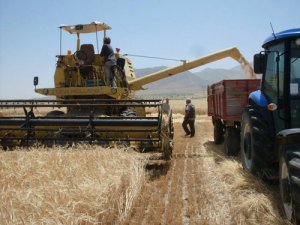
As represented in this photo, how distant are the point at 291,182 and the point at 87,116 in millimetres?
4810

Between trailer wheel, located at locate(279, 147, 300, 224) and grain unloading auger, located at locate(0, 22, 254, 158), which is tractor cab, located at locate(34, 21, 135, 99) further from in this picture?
trailer wheel, located at locate(279, 147, 300, 224)

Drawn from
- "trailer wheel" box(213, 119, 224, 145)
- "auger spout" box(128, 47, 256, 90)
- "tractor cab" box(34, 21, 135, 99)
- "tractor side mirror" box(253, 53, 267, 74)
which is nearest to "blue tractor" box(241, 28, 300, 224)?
"tractor side mirror" box(253, 53, 267, 74)

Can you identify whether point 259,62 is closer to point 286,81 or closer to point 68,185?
point 286,81

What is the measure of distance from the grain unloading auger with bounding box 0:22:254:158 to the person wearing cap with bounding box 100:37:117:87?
0.44 ft

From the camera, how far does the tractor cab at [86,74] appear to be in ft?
29.6

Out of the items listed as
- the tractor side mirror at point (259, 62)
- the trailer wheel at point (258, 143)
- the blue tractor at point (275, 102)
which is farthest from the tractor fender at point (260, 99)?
the tractor side mirror at point (259, 62)

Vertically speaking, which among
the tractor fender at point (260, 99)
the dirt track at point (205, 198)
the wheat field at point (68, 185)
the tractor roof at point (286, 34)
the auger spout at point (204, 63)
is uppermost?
the auger spout at point (204, 63)

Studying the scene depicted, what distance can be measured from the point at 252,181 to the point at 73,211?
294 cm

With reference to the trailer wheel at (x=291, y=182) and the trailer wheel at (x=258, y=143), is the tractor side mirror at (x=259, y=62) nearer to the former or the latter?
the trailer wheel at (x=258, y=143)

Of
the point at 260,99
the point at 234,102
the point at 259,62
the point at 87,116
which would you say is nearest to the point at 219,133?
the point at 234,102

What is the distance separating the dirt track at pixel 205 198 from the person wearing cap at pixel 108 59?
9.29ft

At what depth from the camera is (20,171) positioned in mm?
4762

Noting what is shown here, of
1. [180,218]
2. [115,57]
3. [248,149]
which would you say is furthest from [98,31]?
[180,218]

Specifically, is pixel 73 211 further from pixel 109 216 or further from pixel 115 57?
pixel 115 57
